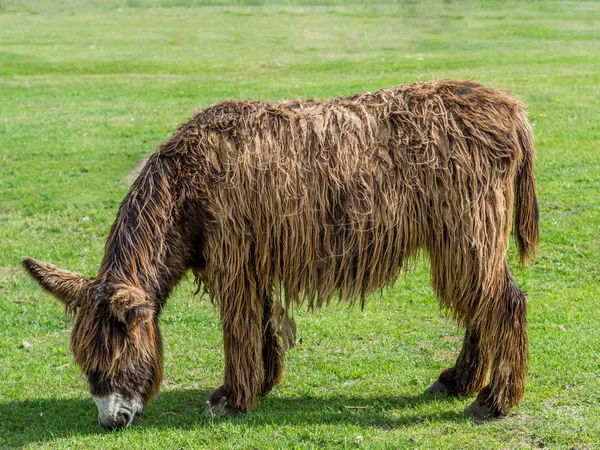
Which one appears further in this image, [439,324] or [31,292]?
[31,292]

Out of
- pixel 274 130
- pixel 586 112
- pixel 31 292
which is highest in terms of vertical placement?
pixel 274 130

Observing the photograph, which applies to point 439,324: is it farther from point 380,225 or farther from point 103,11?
point 103,11

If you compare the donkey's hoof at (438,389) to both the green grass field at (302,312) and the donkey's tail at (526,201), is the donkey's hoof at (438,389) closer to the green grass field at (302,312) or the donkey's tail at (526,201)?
the green grass field at (302,312)

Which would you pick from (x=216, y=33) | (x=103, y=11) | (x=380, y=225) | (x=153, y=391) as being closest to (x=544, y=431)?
(x=380, y=225)

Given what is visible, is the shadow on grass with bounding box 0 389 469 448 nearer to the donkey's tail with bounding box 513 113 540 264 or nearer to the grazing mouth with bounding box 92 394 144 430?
the grazing mouth with bounding box 92 394 144 430

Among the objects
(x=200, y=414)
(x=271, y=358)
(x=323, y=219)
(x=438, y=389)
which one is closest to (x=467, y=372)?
(x=438, y=389)

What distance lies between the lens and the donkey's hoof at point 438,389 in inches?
255

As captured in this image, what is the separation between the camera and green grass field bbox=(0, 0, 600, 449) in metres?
5.98

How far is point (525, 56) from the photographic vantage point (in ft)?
76.3

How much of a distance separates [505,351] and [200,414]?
239cm

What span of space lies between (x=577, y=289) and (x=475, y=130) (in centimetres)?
324

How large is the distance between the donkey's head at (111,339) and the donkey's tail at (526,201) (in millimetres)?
2955

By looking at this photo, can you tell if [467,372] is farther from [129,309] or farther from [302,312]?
[129,309]

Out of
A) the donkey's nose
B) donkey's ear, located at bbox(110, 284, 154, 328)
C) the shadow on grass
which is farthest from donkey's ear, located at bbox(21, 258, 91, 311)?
the shadow on grass
